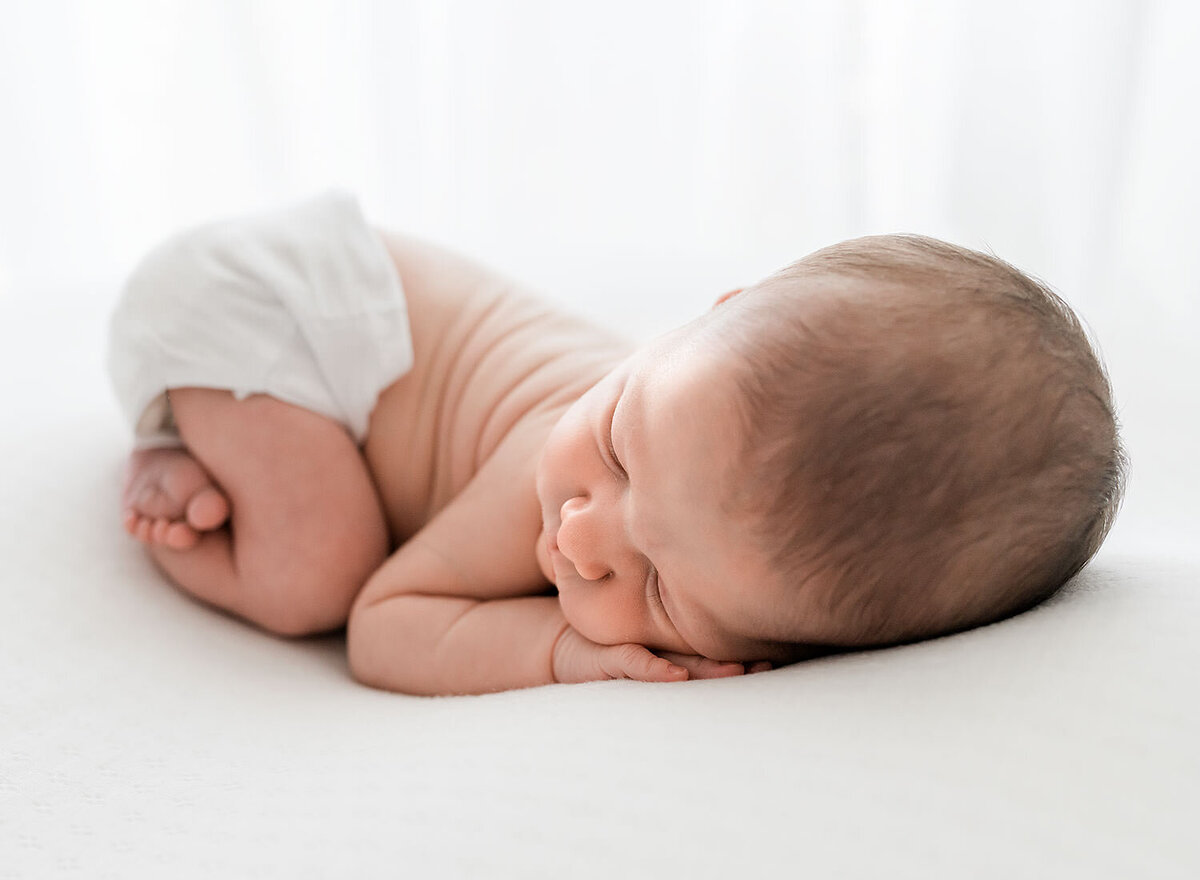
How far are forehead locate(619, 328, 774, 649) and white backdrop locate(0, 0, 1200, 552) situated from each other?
1.17 metres

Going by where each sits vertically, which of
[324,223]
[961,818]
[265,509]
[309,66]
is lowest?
[265,509]

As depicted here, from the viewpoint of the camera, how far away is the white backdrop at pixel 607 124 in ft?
6.76

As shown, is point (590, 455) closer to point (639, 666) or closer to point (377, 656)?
point (639, 666)

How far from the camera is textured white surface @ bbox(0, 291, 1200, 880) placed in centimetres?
52

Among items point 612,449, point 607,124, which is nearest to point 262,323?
point 612,449

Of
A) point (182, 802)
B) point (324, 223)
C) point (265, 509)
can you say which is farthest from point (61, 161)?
point (182, 802)

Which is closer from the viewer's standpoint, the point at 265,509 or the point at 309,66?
the point at 265,509

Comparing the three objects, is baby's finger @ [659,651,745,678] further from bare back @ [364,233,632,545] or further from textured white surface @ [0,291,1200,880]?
bare back @ [364,233,632,545]

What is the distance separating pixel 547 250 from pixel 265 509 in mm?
780

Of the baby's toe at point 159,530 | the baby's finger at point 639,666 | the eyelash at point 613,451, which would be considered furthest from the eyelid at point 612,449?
the baby's toe at point 159,530

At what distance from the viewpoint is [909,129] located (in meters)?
2.24

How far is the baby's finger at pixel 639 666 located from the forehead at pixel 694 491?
34mm

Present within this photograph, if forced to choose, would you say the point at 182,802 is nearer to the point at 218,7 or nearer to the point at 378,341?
the point at 378,341

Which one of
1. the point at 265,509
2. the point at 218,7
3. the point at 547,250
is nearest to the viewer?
the point at 265,509
